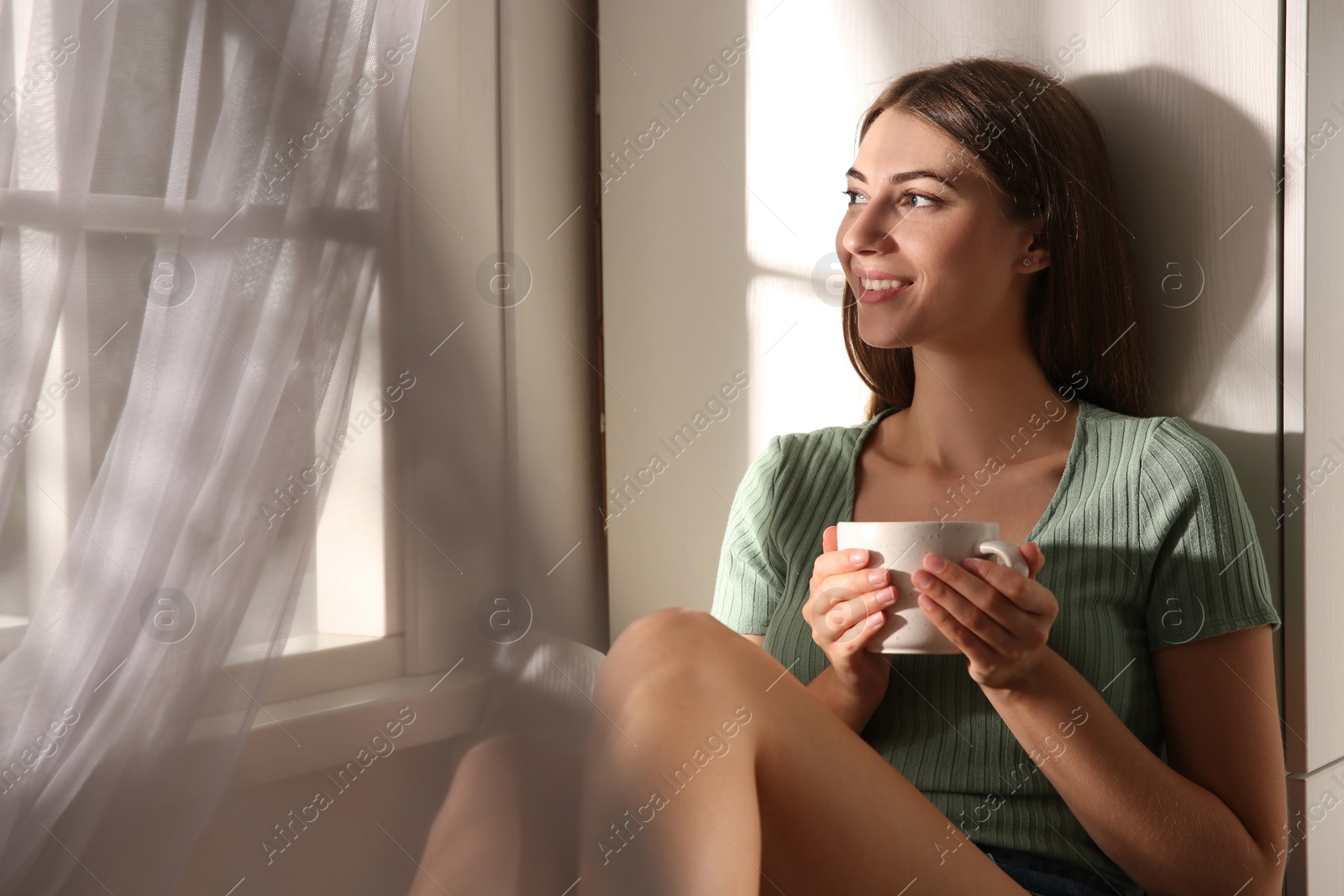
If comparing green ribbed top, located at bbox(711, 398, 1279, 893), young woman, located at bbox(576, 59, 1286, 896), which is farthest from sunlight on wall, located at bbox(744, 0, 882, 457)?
green ribbed top, located at bbox(711, 398, 1279, 893)

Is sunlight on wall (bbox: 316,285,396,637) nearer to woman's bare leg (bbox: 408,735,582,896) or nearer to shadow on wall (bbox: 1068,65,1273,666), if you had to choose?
woman's bare leg (bbox: 408,735,582,896)

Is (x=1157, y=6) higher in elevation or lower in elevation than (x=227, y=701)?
higher

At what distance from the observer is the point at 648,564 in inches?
47.6

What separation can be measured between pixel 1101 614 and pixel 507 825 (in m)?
0.56

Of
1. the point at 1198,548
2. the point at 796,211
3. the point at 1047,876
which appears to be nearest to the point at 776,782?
the point at 1047,876

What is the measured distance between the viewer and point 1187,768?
29.1 inches

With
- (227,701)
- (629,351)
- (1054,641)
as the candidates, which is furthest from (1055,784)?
(629,351)

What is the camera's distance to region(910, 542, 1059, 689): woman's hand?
63cm

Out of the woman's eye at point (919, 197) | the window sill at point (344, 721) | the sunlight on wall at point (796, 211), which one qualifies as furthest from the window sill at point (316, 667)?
the sunlight on wall at point (796, 211)

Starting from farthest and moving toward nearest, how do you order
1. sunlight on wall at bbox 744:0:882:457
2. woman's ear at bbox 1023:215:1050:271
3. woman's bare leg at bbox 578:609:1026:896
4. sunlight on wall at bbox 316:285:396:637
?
sunlight on wall at bbox 744:0:882:457 < woman's ear at bbox 1023:215:1050:271 < woman's bare leg at bbox 578:609:1026:896 < sunlight on wall at bbox 316:285:396:637

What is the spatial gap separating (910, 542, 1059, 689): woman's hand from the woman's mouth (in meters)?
0.27

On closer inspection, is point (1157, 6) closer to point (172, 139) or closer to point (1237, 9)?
point (1237, 9)

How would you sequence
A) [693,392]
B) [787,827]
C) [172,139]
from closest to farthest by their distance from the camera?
1. [172,139]
2. [787,827]
3. [693,392]

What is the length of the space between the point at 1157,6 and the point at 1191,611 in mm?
480
